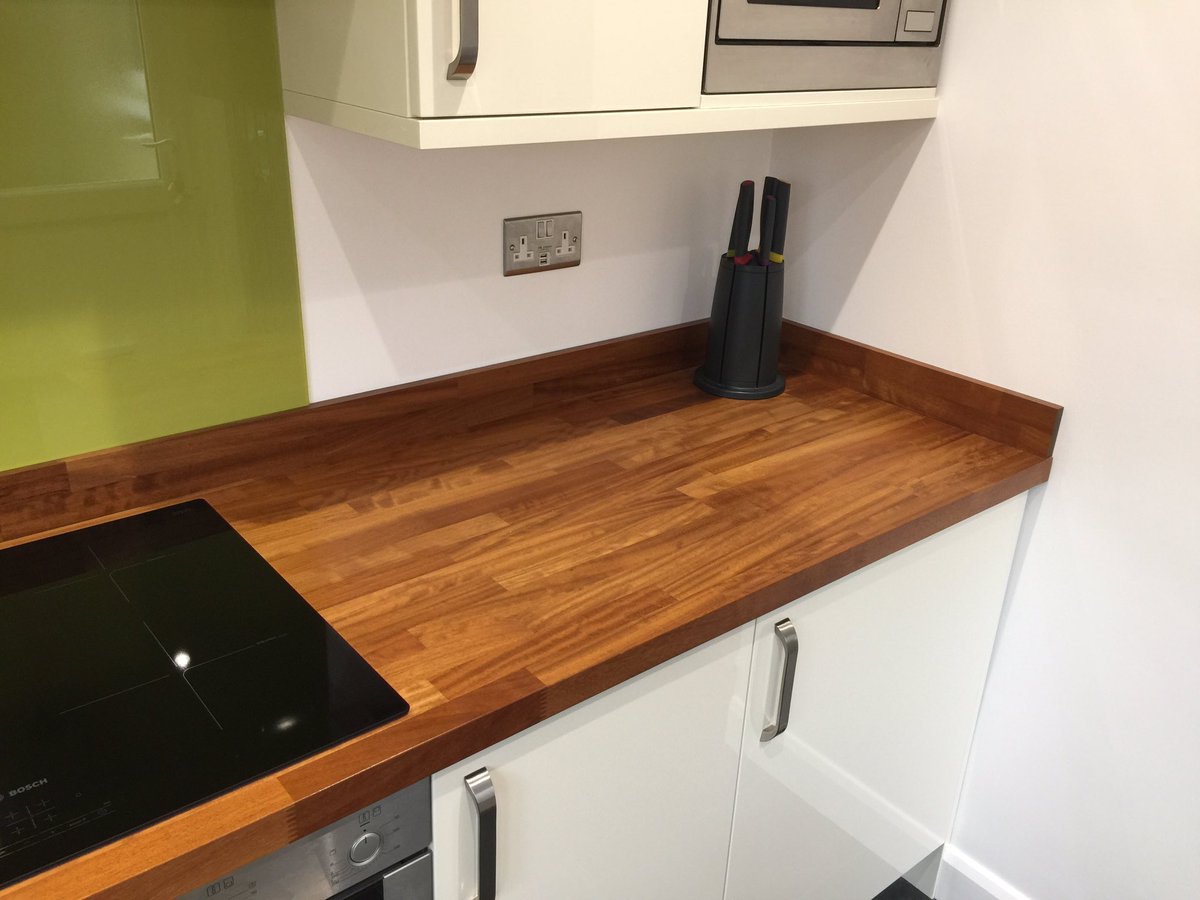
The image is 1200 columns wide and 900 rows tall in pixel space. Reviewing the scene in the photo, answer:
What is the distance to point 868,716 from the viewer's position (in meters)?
1.48

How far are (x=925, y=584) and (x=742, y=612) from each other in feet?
1.40

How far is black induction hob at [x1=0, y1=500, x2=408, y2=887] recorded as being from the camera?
828 mm

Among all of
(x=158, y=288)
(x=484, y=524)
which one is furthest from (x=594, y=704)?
(x=158, y=288)

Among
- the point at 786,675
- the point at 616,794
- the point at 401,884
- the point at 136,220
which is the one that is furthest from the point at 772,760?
the point at 136,220

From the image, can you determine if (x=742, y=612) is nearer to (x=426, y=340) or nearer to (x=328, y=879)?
(x=328, y=879)

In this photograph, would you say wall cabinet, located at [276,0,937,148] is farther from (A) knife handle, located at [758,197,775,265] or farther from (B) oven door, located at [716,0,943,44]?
(A) knife handle, located at [758,197,775,265]

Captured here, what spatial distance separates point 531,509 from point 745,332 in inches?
21.8

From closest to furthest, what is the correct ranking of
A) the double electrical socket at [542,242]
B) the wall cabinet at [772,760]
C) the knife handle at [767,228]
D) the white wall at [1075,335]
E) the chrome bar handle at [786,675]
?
the wall cabinet at [772,760]
the chrome bar handle at [786,675]
the white wall at [1075,335]
the double electrical socket at [542,242]
the knife handle at [767,228]

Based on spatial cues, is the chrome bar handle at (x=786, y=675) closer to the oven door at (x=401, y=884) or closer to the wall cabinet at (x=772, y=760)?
the wall cabinet at (x=772, y=760)

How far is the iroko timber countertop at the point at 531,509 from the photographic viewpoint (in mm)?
902

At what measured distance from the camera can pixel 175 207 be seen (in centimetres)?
122

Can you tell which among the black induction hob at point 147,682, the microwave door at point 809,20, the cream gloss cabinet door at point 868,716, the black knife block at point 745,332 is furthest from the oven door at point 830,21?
the black induction hob at point 147,682

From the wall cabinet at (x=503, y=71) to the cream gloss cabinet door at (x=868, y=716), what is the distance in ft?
2.04

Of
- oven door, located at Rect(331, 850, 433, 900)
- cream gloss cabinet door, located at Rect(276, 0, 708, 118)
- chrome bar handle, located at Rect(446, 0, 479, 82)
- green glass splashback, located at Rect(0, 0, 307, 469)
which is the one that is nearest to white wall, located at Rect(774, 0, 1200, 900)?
cream gloss cabinet door, located at Rect(276, 0, 708, 118)
